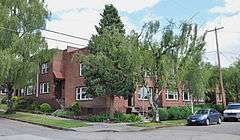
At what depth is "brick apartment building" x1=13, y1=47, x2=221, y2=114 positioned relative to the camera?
41.5 m

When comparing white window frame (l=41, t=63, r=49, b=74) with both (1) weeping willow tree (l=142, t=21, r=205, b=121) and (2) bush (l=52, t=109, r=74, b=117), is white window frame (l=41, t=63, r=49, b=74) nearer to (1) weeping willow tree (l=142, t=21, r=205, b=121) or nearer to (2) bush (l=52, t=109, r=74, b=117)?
(2) bush (l=52, t=109, r=74, b=117)

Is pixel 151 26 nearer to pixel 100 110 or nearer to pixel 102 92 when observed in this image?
pixel 102 92

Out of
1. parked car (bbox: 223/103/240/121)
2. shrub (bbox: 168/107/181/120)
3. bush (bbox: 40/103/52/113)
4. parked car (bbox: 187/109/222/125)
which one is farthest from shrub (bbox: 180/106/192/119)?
bush (bbox: 40/103/52/113)

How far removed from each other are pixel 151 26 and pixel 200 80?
1008cm

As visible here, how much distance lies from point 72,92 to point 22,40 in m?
11.2

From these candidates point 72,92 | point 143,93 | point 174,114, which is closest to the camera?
point 174,114

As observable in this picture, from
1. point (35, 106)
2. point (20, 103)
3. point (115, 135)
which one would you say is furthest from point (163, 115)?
point (20, 103)

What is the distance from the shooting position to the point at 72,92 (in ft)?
150

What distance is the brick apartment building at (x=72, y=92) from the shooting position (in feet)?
136

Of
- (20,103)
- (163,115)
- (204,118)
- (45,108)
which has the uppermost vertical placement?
(20,103)

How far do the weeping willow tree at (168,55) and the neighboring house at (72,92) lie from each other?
827 cm

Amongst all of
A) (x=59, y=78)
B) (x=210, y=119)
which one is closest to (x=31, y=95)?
(x=59, y=78)

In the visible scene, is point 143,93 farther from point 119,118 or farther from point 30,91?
point 30,91

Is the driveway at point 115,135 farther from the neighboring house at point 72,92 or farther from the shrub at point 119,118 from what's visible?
the neighboring house at point 72,92
